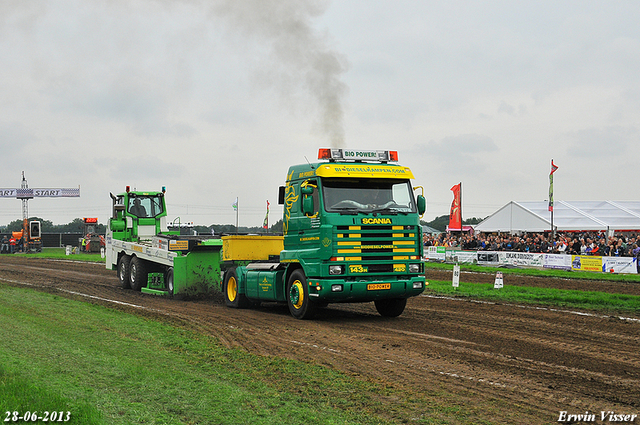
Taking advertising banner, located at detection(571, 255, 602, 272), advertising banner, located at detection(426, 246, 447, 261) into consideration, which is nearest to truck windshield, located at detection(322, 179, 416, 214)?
advertising banner, located at detection(571, 255, 602, 272)

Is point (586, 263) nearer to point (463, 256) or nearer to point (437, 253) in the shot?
point (463, 256)

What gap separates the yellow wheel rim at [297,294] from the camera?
12952 mm

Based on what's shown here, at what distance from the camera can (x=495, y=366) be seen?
27.4ft

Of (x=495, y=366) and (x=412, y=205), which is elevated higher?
(x=412, y=205)

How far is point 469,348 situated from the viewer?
9664mm

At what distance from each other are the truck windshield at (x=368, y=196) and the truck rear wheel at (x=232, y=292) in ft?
13.9

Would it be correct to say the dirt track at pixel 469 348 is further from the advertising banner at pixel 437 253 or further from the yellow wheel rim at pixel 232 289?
the advertising banner at pixel 437 253

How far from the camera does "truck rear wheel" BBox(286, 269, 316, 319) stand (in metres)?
12.7

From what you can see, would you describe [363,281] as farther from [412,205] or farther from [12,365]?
[12,365]

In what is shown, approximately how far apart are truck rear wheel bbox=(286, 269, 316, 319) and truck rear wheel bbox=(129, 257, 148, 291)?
26.9ft

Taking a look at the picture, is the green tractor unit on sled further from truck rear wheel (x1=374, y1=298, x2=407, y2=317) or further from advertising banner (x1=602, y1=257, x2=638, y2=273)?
advertising banner (x1=602, y1=257, x2=638, y2=273)

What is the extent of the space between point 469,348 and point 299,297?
439cm

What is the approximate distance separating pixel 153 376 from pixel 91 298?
1065 cm

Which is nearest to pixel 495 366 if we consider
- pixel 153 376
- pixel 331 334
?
pixel 331 334
